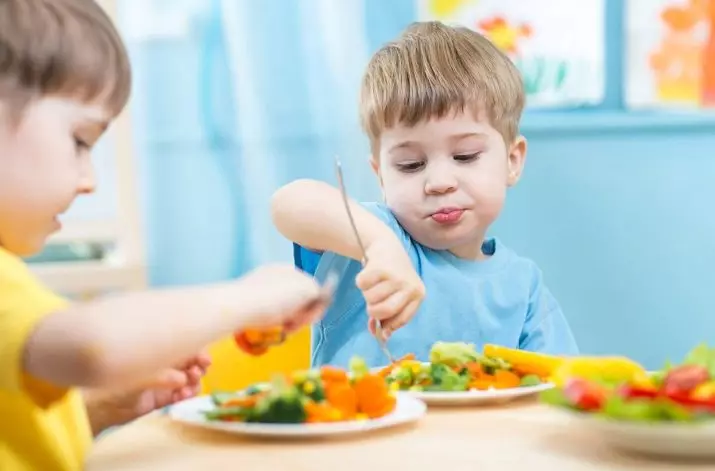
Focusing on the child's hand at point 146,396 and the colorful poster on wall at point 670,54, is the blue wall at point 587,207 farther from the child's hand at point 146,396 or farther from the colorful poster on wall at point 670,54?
the child's hand at point 146,396

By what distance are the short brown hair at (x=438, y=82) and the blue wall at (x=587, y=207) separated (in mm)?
805

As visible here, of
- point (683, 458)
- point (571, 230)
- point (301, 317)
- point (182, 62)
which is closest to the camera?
point (683, 458)

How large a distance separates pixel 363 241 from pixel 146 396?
12.8 inches

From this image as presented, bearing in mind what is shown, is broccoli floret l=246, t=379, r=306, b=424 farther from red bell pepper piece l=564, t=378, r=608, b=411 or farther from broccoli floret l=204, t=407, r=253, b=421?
red bell pepper piece l=564, t=378, r=608, b=411

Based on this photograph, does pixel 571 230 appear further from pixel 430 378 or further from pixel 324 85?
pixel 430 378

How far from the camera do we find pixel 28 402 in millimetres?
817

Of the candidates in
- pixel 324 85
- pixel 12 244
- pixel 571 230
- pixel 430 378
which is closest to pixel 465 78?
pixel 430 378

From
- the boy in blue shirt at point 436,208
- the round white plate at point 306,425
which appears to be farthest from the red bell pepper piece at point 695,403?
the boy in blue shirt at point 436,208

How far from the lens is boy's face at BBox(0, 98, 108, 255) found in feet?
2.56

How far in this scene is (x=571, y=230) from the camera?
7.89 ft

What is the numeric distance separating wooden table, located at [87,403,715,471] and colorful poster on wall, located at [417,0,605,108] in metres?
1.60

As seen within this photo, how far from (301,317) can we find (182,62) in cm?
146

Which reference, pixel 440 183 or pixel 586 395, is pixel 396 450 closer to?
pixel 586 395

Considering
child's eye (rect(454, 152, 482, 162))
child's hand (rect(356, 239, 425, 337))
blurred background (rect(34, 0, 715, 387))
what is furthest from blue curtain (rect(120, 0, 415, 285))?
child's hand (rect(356, 239, 425, 337))
